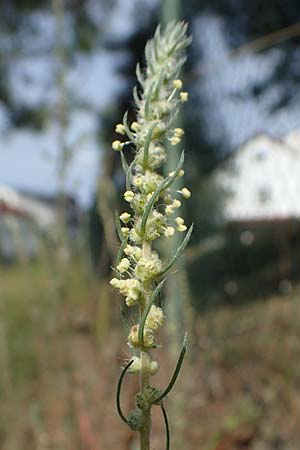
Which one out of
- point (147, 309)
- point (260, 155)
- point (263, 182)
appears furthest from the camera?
point (263, 182)

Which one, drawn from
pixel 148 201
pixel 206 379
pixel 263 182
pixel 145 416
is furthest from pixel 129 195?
pixel 206 379

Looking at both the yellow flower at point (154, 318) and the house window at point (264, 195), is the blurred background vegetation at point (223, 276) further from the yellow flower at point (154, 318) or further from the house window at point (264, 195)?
the yellow flower at point (154, 318)

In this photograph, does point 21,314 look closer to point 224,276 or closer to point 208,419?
point 224,276

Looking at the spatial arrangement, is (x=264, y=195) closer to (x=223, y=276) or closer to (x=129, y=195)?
(x=223, y=276)

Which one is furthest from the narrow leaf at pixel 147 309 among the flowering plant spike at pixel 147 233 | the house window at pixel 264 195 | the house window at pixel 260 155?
the house window at pixel 264 195

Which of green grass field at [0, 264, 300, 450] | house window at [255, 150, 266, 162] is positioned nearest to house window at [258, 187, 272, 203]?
house window at [255, 150, 266, 162]

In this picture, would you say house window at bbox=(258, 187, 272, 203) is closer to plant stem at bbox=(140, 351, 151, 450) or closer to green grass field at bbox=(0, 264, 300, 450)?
green grass field at bbox=(0, 264, 300, 450)

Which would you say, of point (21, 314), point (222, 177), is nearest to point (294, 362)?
point (222, 177)
